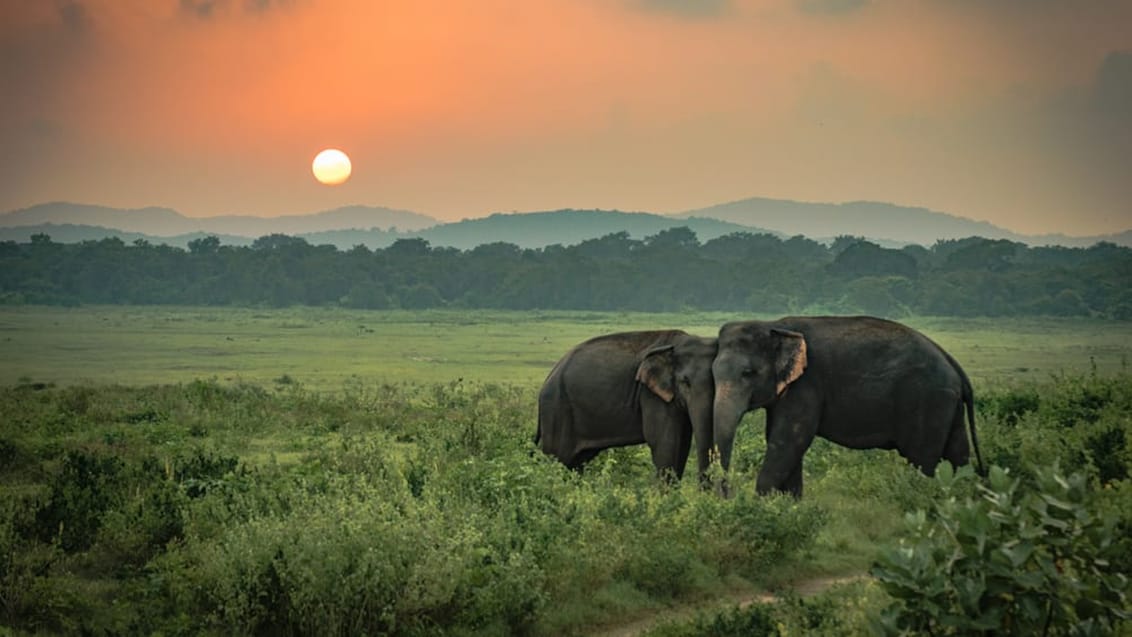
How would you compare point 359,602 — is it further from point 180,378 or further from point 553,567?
point 180,378

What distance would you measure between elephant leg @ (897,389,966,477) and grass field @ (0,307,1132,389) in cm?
944

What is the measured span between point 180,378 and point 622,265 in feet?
222

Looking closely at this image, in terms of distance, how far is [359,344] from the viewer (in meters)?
52.9

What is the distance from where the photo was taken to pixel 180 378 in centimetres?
3669

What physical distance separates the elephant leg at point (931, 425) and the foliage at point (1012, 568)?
Result: 7.31 meters

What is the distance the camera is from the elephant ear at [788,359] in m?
13.6

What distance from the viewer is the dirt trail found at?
9.46 metres

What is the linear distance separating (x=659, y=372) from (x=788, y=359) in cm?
152

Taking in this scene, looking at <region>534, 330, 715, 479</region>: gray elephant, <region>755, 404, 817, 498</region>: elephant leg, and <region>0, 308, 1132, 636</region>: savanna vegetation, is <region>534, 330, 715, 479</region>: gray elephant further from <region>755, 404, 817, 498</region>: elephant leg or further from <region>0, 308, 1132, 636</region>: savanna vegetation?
<region>755, 404, 817, 498</region>: elephant leg

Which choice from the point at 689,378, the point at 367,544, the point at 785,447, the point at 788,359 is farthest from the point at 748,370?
the point at 367,544

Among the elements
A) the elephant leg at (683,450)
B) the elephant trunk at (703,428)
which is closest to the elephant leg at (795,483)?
the elephant trunk at (703,428)

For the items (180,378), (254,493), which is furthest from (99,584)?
(180,378)

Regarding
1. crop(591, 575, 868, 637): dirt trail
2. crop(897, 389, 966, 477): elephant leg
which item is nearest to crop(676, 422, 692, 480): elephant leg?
crop(897, 389, 966, 477): elephant leg

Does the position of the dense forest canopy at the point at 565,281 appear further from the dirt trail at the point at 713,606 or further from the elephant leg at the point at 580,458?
the dirt trail at the point at 713,606
